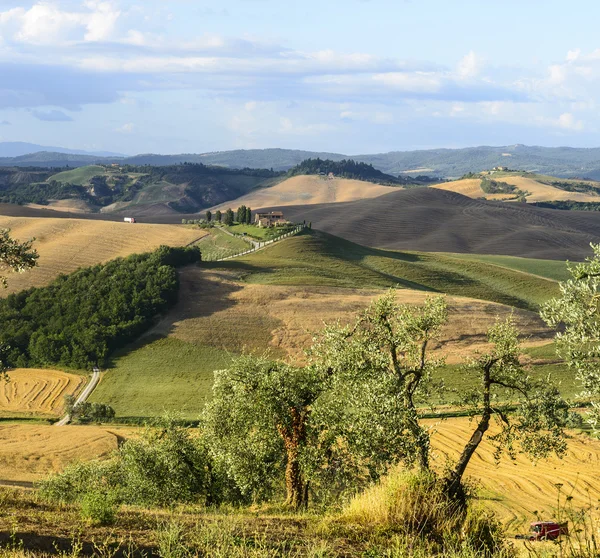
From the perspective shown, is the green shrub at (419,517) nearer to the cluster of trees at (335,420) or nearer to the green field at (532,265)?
the cluster of trees at (335,420)

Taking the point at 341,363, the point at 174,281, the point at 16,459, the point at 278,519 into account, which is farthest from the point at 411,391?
the point at 174,281

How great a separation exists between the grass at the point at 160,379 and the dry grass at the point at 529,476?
23.6m

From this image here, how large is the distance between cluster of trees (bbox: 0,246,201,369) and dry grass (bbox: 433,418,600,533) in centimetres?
4506

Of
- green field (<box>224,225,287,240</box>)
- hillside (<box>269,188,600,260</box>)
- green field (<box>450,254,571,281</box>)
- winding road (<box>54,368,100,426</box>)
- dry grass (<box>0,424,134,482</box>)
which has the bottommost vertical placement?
winding road (<box>54,368,100,426</box>)

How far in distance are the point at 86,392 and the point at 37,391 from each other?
15.1 ft

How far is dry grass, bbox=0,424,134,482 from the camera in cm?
4475

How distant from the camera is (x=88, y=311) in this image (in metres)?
87.0

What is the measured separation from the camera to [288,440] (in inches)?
1022

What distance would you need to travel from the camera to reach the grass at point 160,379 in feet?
209

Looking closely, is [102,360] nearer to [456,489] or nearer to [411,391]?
[411,391]

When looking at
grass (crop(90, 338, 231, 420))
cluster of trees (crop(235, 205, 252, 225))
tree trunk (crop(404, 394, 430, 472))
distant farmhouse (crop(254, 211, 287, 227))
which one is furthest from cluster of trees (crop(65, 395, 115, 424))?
cluster of trees (crop(235, 205, 252, 225))

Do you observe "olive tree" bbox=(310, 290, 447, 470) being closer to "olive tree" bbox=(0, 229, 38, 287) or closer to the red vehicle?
the red vehicle

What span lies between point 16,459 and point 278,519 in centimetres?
3595

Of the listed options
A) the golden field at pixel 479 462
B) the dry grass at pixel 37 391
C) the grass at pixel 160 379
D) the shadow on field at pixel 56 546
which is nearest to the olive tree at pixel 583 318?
the golden field at pixel 479 462
